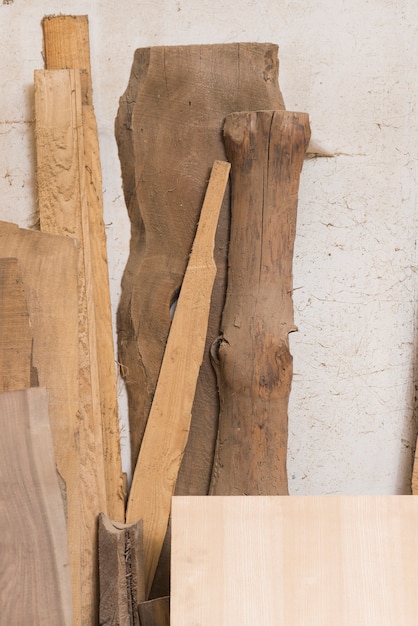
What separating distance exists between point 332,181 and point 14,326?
95cm

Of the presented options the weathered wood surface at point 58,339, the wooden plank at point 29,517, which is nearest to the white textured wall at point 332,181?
the weathered wood surface at point 58,339

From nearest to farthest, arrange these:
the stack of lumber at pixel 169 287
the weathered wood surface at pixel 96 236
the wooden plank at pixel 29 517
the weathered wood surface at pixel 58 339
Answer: the wooden plank at pixel 29 517 → the weathered wood surface at pixel 58 339 → the stack of lumber at pixel 169 287 → the weathered wood surface at pixel 96 236

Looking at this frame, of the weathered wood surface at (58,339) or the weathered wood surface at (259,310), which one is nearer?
the weathered wood surface at (58,339)

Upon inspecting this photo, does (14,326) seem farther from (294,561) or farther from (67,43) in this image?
(67,43)

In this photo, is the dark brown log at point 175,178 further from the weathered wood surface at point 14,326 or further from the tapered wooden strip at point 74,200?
the weathered wood surface at point 14,326

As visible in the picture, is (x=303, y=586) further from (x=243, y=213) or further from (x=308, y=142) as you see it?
(x=308, y=142)

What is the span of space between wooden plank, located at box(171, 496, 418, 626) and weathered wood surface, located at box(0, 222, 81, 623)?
0.26 m

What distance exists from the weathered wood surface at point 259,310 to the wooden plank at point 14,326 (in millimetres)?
546

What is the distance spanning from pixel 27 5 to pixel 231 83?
1.90 feet

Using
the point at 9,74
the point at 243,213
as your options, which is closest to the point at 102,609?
the point at 243,213

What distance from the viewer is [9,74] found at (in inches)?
79.3

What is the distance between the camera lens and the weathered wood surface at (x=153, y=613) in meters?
1.70

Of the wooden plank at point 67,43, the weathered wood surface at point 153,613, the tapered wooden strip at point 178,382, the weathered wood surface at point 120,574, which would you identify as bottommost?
the weathered wood surface at point 153,613

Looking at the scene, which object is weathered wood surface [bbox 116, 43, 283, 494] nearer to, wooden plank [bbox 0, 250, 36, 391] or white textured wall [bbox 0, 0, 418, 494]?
white textured wall [bbox 0, 0, 418, 494]
